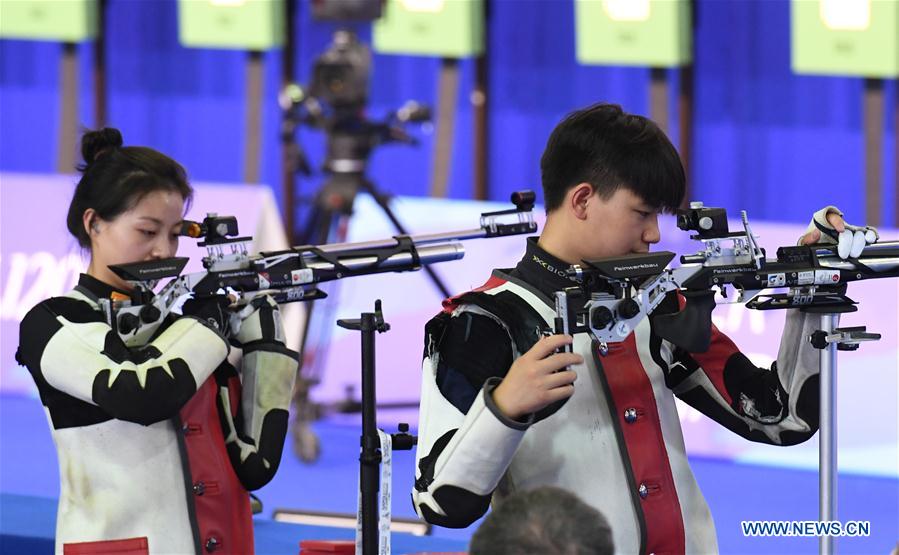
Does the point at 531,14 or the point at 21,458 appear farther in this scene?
the point at 531,14

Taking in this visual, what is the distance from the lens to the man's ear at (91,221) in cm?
280

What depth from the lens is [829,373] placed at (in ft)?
7.56

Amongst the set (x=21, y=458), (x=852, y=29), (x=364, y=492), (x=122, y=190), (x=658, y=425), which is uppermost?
(x=852, y=29)

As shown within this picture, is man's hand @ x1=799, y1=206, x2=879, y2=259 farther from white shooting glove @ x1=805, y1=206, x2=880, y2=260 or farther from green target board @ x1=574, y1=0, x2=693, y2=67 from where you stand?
green target board @ x1=574, y1=0, x2=693, y2=67

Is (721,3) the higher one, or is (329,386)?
(721,3)

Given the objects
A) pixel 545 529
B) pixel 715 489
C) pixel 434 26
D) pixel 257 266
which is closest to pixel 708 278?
pixel 545 529

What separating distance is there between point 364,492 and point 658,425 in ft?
1.92

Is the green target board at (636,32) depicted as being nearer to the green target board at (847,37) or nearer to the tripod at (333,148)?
the green target board at (847,37)

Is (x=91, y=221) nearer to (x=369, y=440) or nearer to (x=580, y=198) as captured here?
(x=369, y=440)

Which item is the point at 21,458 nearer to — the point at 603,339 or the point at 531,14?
the point at 531,14

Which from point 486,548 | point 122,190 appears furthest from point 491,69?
point 486,548

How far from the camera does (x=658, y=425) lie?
7.41ft

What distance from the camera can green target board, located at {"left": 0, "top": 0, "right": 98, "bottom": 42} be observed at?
7.49m

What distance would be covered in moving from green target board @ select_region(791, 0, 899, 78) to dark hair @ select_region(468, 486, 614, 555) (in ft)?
17.0
